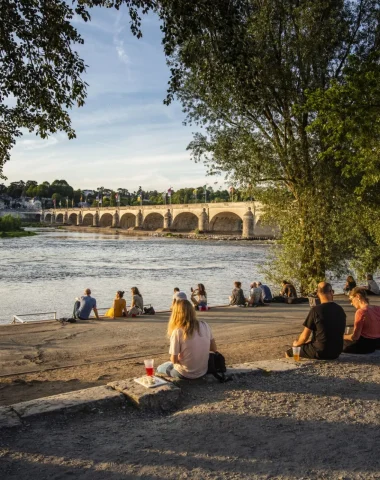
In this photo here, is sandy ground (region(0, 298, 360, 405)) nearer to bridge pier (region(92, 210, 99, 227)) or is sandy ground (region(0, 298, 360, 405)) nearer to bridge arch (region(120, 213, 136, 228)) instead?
bridge arch (region(120, 213, 136, 228))

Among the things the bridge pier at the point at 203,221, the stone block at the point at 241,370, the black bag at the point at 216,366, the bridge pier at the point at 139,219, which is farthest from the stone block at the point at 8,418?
the bridge pier at the point at 139,219

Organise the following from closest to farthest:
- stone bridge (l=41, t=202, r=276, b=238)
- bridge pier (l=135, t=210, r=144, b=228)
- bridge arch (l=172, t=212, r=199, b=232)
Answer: stone bridge (l=41, t=202, r=276, b=238), bridge arch (l=172, t=212, r=199, b=232), bridge pier (l=135, t=210, r=144, b=228)

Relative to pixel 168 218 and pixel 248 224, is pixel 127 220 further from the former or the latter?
pixel 248 224

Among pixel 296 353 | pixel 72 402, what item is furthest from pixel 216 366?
pixel 72 402

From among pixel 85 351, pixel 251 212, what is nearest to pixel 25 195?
pixel 251 212

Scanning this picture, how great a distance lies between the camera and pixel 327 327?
5.64m

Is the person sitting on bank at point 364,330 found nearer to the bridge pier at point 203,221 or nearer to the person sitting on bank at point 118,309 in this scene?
the person sitting on bank at point 118,309

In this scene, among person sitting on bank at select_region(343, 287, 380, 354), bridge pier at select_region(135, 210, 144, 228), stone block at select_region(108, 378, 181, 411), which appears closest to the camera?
stone block at select_region(108, 378, 181, 411)

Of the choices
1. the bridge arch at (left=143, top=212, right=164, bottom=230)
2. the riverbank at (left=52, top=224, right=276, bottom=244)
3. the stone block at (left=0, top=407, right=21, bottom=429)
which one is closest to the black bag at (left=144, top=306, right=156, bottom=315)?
the stone block at (left=0, top=407, right=21, bottom=429)

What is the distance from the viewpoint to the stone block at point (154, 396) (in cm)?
449

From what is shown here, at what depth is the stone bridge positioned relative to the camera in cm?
6881

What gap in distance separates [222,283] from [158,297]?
5.78 metres

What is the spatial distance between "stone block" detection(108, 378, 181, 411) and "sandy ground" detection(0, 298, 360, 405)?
1.04 meters

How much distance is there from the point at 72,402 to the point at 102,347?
3.50 metres
